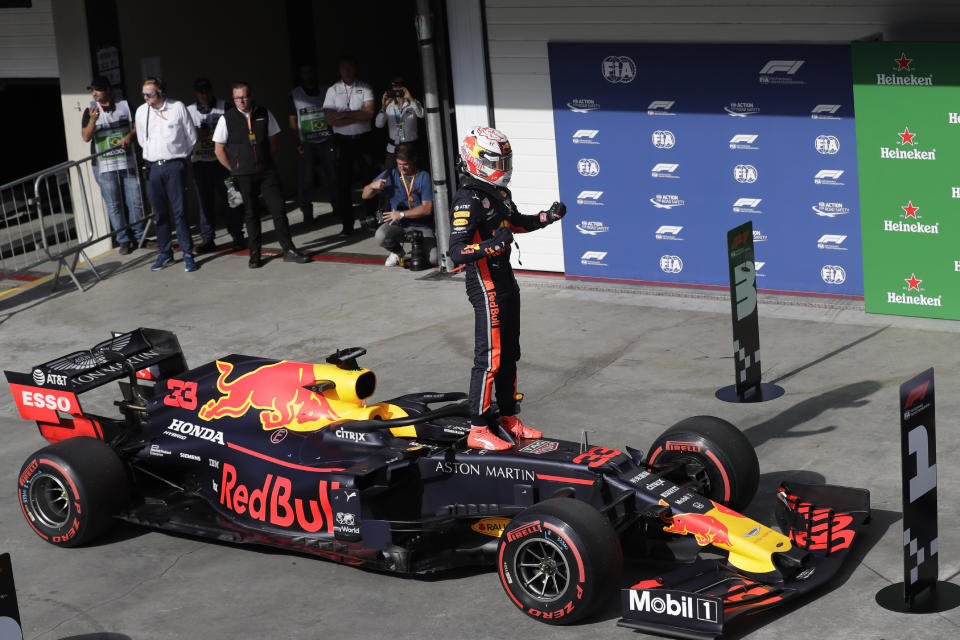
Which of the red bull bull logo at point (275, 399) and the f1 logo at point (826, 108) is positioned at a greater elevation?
the f1 logo at point (826, 108)

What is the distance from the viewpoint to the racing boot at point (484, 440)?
24.3 feet

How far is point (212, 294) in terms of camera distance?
13.8 meters

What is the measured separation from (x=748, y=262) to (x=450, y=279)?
4395 millimetres

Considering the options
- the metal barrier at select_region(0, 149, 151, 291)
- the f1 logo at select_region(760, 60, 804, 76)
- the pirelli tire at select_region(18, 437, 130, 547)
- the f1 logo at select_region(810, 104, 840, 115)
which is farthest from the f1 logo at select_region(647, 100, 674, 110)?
the pirelli tire at select_region(18, 437, 130, 547)

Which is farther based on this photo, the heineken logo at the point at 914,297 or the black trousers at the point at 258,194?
the black trousers at the point at 258,194

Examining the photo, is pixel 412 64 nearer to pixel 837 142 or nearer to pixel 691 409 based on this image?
pixel 837 142

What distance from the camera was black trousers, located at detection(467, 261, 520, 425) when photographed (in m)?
7.75

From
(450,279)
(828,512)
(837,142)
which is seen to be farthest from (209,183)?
(828,512)

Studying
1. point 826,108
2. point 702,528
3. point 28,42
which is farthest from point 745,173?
point 28,42

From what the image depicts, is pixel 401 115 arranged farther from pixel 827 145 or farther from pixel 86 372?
pixel 86 372

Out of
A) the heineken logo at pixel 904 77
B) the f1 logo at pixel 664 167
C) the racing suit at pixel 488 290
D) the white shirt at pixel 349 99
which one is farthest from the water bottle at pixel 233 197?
the racing suit at pixel 488 290

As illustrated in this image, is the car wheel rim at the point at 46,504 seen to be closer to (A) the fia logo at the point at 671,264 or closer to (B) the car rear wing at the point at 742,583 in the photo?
(B) the car rear wing at the point at 742,583

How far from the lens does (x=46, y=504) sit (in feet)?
27.1

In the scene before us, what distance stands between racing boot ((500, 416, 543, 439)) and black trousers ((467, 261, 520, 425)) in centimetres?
11
